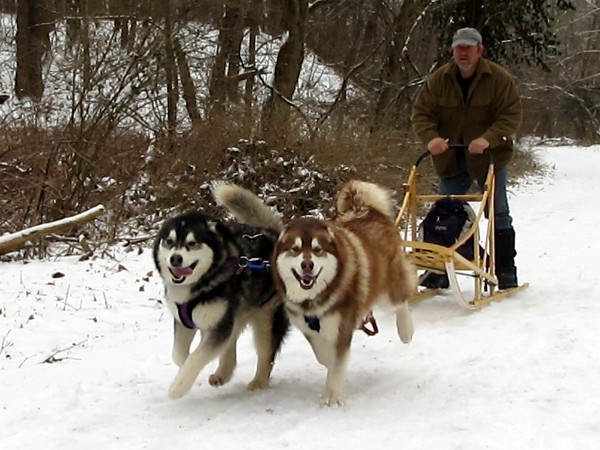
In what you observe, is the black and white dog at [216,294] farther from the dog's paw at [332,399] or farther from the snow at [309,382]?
the dog's paw at [332,399]

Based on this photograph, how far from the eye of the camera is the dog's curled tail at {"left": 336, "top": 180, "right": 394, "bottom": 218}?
506cm

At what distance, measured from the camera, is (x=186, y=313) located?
4.01m

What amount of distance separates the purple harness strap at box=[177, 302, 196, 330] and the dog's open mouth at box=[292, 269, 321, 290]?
0.60 meters

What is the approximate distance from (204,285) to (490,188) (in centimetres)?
308

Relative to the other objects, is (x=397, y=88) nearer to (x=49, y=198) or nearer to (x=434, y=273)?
(x=49, y=198)

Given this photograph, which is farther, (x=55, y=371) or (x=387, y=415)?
(x=55, y=371)

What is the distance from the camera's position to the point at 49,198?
29.9ft

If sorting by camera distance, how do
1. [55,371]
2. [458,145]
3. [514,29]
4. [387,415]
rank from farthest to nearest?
[514,29]
[458,145]
[55,371]
[387,415]

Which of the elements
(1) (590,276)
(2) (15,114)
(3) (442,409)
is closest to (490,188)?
(1) (590,276)

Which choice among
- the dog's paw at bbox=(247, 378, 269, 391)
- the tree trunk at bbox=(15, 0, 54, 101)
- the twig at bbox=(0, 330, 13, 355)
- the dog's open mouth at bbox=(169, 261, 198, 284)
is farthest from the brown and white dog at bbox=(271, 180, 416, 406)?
the tree trunk at bbox=(15, 0, 54, 101)

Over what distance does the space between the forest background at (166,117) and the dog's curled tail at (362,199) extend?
4574 millimetres

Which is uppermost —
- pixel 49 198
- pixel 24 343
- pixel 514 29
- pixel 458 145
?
pixel 514 29

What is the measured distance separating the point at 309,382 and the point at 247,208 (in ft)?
3.82

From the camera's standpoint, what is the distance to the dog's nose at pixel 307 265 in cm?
383
